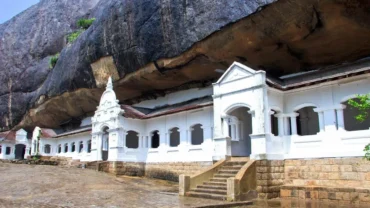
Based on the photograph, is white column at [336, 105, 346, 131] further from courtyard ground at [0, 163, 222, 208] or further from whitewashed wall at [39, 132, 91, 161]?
whitewashed wall at [39, 132, 91, 161]

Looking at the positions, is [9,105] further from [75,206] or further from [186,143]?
[75,206]

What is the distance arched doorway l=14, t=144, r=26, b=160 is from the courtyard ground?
24.6 meters

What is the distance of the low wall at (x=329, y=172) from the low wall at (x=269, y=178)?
33 centimetres

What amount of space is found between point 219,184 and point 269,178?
212 centimetres

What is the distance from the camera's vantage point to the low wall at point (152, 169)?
20.3 meters

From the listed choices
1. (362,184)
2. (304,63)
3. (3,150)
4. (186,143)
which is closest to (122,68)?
(186,143)

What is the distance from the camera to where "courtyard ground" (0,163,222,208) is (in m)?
11.5

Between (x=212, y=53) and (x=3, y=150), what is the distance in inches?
1325

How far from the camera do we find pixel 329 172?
1356 centimetres

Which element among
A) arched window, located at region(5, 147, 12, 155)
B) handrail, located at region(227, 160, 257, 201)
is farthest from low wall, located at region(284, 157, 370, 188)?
arched window, located at region(5, 147, 12, 155)

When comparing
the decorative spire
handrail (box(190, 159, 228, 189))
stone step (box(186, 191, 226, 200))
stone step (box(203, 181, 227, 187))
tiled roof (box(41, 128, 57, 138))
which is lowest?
stone step (box(186, 191, 226, 200))

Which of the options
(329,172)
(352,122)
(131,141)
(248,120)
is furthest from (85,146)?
(329,172)

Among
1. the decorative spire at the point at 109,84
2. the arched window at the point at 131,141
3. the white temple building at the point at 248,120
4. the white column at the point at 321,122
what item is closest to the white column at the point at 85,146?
the white temple building at the point at 248,120

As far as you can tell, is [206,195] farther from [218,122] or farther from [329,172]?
[329,172]
